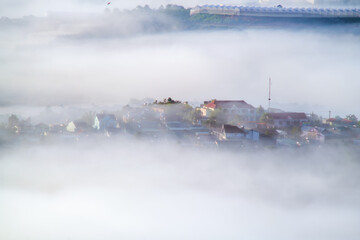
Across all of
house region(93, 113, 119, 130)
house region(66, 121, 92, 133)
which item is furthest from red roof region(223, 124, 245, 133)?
house region(66, 121, 92, 133)

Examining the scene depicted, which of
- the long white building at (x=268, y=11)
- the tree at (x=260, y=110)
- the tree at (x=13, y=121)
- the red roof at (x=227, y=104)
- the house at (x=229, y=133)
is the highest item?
the long white building at (x=268, y=11)

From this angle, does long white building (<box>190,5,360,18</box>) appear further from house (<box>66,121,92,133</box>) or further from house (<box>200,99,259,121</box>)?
house (<box>66,121,92,133</box>)

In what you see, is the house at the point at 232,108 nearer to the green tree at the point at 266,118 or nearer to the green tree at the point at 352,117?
the green tree at the point at 266,118

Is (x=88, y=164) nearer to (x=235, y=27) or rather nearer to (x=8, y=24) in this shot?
(x=8, y=24)

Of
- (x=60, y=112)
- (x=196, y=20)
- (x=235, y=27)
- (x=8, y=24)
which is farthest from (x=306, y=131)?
(x=8, y=24)

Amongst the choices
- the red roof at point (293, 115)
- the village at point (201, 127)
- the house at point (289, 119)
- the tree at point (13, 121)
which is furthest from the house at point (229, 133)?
the tree at point (13, 121)

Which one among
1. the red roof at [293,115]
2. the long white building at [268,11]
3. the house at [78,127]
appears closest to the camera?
the house at [78,127]

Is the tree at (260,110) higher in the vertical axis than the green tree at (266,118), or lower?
higher
